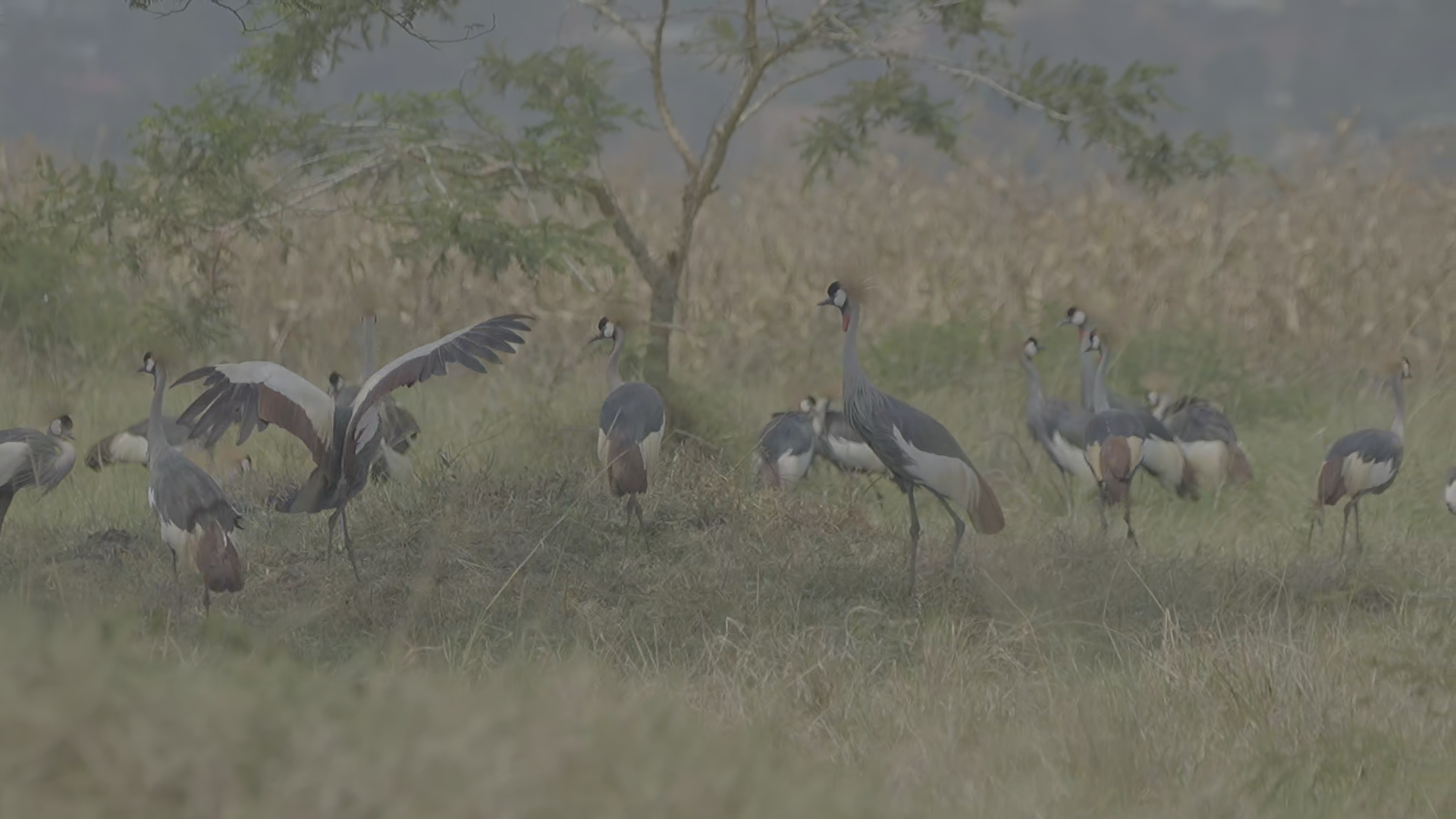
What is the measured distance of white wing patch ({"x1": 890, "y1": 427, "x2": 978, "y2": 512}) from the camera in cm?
786

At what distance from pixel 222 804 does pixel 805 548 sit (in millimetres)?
5149

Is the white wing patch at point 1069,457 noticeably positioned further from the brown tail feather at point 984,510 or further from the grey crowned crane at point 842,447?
the brown tail feather at point 984,510

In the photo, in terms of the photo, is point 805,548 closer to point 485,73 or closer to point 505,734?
point 485,73

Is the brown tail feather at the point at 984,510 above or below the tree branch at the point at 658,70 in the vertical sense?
below

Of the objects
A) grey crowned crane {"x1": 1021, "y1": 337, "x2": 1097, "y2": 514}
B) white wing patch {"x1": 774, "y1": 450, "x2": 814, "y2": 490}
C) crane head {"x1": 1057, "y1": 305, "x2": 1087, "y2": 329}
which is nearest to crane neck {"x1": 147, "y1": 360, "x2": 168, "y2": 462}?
white wing patch {"x1": 774, "y1": 450, "x2": 814, "y2": 490}

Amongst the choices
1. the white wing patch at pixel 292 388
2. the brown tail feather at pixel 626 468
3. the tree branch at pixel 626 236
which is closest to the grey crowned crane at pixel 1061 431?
the tree branch at pixel 626 236

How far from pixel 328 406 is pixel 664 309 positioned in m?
3.25

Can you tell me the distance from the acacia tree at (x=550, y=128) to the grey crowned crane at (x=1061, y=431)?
4.61 feet

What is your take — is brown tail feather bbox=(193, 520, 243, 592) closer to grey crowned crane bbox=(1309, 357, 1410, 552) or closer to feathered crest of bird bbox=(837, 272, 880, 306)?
feathered crest of bird bbox=(837, 272, 880, 306)

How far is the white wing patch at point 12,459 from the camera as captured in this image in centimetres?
785

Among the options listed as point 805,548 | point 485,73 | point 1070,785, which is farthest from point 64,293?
point 1070,785

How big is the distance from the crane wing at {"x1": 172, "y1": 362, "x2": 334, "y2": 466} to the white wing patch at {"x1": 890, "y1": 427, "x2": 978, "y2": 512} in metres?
2.47

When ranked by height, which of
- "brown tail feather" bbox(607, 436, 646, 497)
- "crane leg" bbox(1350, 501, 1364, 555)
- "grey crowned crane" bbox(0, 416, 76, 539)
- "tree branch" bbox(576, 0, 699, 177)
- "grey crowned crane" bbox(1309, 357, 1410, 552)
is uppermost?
"tree branch" bbox(576, 0, 699, 177)

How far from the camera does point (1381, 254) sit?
1513 centimetres
